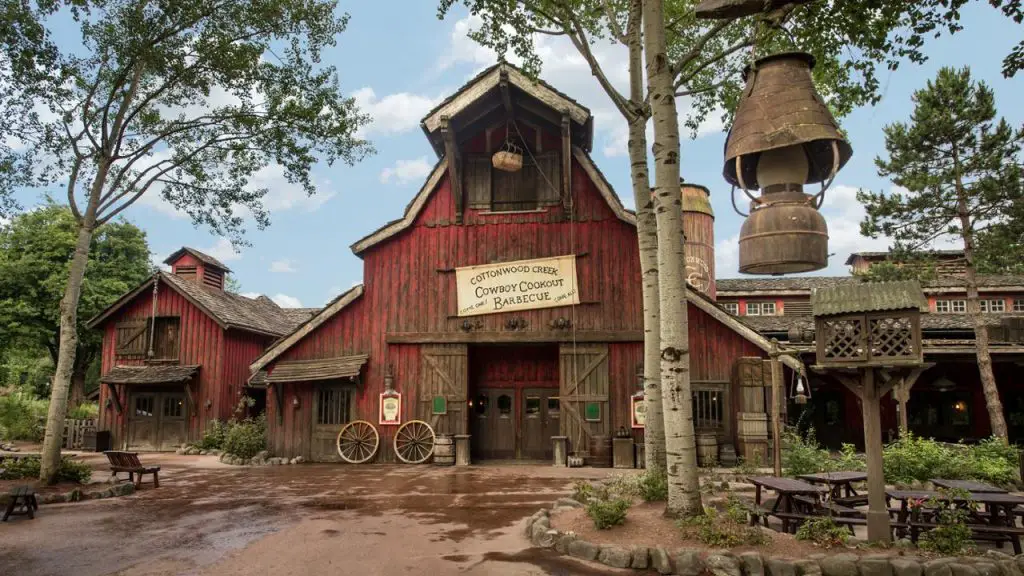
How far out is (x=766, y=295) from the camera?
89.3ft

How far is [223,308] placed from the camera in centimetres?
2373

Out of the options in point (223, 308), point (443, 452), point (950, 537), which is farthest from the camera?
point (223, 308)

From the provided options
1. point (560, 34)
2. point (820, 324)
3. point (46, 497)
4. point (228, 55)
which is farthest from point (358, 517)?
point (228, 55)

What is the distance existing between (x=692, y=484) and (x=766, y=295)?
70.6 ft

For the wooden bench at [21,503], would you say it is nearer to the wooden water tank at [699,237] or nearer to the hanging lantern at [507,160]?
the hanging lantern at [507,160]

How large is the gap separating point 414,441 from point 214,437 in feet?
27.9

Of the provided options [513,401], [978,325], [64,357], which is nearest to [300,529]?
[64,357]

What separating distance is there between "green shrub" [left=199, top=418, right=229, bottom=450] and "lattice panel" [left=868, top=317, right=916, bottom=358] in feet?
63.6

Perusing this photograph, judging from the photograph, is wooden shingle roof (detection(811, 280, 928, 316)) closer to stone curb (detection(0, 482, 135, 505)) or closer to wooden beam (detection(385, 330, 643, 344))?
wooden beam (detection(385, 330, 643, 344))

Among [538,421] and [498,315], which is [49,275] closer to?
[498,315]

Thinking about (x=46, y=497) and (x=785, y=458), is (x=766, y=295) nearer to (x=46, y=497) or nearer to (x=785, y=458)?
(x=785, y=458)

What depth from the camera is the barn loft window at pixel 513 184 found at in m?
16.9

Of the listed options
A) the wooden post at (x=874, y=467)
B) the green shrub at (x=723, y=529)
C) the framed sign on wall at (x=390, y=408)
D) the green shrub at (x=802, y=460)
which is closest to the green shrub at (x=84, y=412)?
the framed sign on wall at (x=390, y=408)

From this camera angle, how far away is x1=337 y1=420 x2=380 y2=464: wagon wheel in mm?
16516
